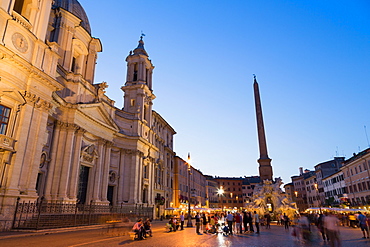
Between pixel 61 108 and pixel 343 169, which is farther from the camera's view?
pixel 343 169

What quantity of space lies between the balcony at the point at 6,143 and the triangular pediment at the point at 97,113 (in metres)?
9.80

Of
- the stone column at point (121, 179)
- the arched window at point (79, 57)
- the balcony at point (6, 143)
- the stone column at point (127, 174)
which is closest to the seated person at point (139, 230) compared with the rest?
the balcony at point (6, 143)

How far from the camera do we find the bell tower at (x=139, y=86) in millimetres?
39125

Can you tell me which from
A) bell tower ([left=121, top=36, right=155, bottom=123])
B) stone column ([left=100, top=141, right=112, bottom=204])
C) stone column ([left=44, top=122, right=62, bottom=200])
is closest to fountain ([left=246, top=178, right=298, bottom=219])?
stone column ([left=100, top=141, right=112, bottom=204])

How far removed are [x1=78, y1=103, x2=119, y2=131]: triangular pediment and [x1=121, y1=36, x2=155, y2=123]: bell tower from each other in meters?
7.01

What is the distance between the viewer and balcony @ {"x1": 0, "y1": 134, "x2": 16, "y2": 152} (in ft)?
51.3

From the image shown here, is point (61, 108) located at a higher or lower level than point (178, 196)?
higher

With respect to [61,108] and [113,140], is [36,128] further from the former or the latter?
[113,140]

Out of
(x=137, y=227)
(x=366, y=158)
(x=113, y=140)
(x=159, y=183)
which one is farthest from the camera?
(x=159, y=183)

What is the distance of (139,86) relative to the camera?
3922cm

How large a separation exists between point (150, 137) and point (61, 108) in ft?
60.9

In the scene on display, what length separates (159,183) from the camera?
1757 inches

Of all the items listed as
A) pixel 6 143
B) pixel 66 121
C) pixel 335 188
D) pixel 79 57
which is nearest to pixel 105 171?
pixel 66 121

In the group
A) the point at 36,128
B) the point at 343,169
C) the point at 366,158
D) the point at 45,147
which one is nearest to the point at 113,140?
the point at 45,147
